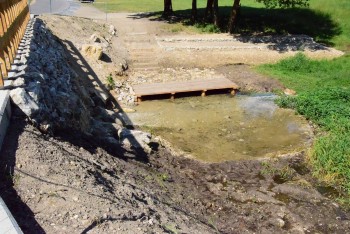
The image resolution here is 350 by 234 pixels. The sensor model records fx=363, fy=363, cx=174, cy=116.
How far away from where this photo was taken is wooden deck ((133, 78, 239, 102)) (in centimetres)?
1622

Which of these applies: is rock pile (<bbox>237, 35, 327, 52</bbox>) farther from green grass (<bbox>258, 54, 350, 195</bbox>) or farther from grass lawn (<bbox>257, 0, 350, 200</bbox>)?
green grass (<bbox>258, 54, 350, 195</bbox>)

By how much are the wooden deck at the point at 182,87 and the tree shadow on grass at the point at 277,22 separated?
29.3 ft

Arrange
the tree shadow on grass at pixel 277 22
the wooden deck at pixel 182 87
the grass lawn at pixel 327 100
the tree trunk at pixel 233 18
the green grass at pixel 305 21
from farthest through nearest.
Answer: the tree shadow on grass at pixel 277 22, the green grass at pixel 305 21, the tree trunk at pixel 233 18, the wooden deck at pixel 182 87, the grass lawn at pixel 327 100

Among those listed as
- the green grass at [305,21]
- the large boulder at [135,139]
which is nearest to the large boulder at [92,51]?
the large boulder at [135,139]

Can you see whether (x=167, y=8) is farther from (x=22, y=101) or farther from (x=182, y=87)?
Result: (x=22, y=101)

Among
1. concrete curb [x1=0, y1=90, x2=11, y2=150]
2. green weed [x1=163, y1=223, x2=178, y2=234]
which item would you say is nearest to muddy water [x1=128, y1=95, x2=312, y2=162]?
green weed [x1=163, y1=223, x2=178, y2=234]

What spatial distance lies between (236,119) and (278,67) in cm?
707

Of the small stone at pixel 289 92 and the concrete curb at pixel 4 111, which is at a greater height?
the concrete curb at pixel 4 111

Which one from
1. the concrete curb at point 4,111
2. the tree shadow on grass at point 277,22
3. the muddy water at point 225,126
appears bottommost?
the muddy water at point 225,126

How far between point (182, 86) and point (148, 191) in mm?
9910

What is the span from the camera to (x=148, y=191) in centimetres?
747

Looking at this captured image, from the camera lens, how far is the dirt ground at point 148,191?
5012mm

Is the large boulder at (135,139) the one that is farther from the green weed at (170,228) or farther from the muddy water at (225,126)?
the green weed at (170,228)

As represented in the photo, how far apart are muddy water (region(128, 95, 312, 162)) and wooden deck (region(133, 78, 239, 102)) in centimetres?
41
